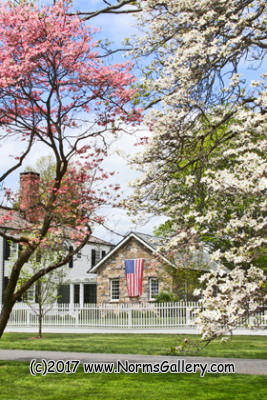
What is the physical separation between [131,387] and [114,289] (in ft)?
86.2

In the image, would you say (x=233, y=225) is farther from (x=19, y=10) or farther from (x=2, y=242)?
(x=2, y=242)

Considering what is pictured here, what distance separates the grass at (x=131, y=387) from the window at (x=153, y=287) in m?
22.2

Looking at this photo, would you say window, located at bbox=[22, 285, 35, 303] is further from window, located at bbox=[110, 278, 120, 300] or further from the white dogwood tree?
the white dogwood tree

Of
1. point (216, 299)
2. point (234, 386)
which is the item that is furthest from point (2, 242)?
point (216, 299)

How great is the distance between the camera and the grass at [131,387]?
8.66 meters

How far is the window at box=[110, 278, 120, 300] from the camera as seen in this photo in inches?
1391

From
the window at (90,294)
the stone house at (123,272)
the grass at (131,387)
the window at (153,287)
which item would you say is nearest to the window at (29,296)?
the stone house at (123,272)

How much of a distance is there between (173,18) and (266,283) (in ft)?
18.9

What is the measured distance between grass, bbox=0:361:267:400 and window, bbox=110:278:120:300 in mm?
24029

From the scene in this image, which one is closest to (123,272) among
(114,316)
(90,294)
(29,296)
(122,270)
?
(122,270)

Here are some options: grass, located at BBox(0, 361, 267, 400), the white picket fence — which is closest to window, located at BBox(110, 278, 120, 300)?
the white picket fence

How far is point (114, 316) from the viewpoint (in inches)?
1141

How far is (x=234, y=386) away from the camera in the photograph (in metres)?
9.48

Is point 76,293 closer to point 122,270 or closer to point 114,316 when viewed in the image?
point 122,270
